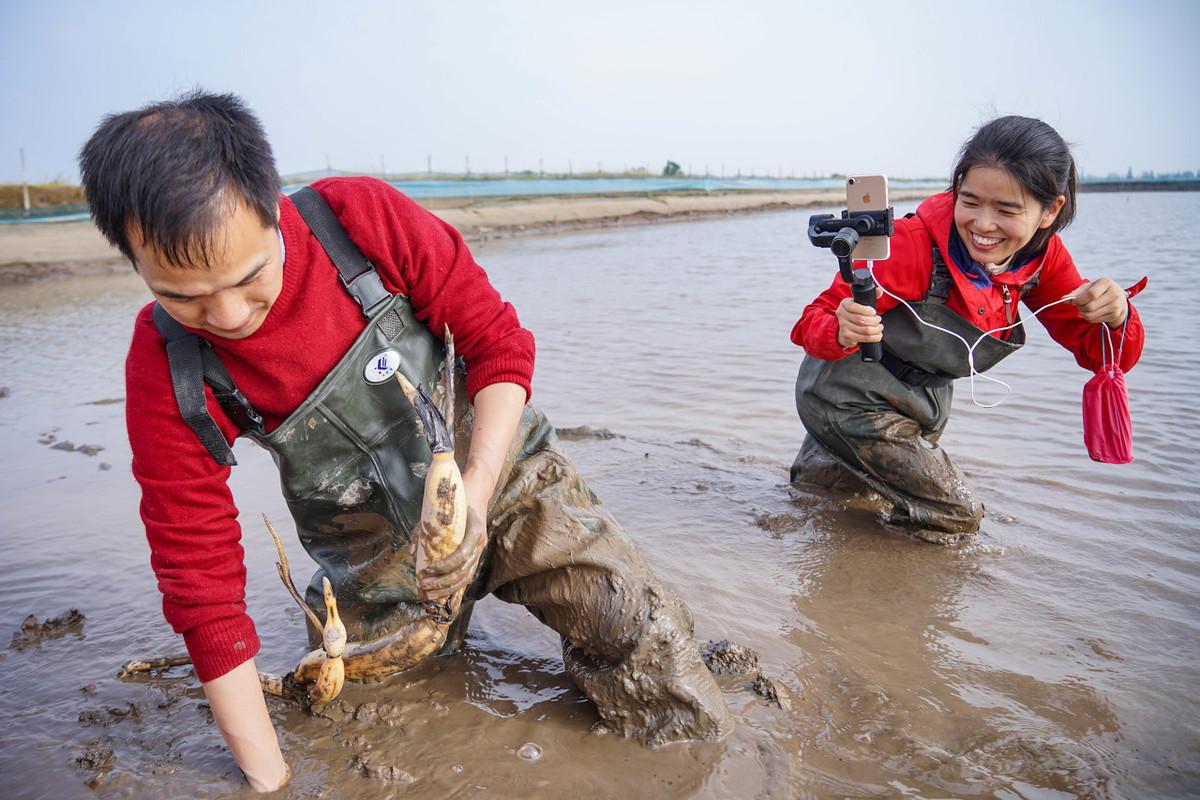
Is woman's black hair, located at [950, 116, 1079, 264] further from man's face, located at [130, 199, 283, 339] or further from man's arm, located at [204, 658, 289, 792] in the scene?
man's arm, located at [204, 658, 289, 792]

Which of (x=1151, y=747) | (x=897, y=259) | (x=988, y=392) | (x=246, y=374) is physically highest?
(x=897, y=259)

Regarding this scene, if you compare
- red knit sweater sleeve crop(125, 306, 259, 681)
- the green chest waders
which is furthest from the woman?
red knit sweater sleeve crop(125, 306, 259, 681)

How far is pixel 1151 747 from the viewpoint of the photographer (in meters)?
1.98

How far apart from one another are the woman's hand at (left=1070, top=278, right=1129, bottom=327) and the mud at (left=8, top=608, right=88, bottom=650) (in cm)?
338

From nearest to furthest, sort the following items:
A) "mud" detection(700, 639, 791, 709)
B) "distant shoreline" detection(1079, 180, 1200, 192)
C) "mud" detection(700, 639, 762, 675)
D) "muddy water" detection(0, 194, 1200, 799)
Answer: "muddy water" detection(0, 194, 1200, 799) < "mud" detection(700, 639, 791, 709) < "mud" detection(700, 639, 762, 675) < "distant shoreline" detection(1079, 180, 1200, 192)

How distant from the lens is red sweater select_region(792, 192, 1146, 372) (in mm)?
2945

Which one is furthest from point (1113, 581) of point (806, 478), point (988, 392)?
point (988, 392)

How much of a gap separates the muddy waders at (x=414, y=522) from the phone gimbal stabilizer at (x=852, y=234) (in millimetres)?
1000

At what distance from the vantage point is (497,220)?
71.2 feet

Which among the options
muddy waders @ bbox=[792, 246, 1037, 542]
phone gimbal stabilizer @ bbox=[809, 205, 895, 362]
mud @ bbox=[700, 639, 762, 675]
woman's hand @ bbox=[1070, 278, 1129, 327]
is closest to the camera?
mud @ bbox=[700, 639, 762, 675]

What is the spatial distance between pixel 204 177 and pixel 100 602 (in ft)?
6.40

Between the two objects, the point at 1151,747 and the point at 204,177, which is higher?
the point at 204,177

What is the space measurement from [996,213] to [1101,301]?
0.43m

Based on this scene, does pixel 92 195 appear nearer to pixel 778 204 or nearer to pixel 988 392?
pixel 988 392
